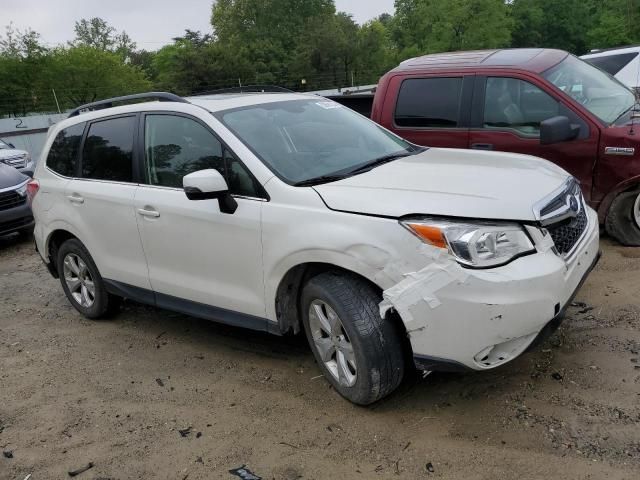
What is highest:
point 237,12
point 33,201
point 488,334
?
point 237,12

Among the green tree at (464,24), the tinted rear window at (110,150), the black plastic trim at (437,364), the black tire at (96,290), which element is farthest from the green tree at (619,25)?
the black plastic trim at (437,364)

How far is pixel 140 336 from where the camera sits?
15.2 feet

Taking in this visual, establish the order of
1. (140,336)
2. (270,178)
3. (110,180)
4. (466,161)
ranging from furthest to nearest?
(140,336), (110,180), (466,161), (270,178)

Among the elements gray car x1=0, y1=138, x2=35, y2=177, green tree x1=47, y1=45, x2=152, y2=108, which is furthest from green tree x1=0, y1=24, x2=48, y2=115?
gray car x1=0, y1=138, x2=35, y2=177

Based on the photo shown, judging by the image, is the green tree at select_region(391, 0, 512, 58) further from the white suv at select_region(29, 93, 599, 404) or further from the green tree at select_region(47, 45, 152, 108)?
the white suv at select_region(29, 93, 599, 404)

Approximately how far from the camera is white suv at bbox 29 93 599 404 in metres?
2.74

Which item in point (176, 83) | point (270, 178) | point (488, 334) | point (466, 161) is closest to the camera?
point (488, 334)

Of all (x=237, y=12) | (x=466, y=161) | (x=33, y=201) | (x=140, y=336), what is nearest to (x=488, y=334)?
(x=466, y=161)

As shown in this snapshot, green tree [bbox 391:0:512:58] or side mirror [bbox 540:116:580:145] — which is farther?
green tree [bbox 391:0:512:58]

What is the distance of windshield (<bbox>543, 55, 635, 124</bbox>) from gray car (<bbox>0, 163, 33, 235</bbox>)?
6856 millimetres

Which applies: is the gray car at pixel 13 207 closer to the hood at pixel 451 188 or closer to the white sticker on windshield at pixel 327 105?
the white sticker on windshield at pixel 327 105

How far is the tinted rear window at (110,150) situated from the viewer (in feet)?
13.9

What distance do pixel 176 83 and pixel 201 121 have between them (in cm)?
4926

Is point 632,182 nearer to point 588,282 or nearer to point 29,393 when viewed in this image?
point 588,282
